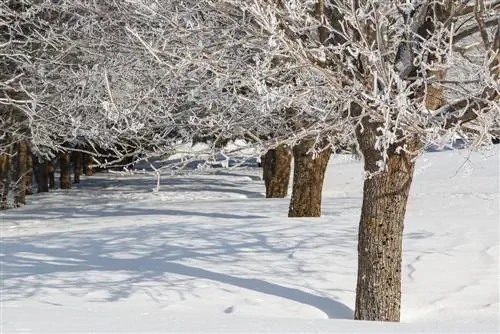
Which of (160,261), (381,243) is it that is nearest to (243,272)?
(160,261)

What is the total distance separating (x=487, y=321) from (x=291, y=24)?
3273 millimetres

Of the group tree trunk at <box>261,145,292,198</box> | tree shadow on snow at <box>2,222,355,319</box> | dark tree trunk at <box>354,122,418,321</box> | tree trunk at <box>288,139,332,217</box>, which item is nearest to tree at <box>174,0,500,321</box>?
dark tree trunk at <box>354,122,418,321</box>

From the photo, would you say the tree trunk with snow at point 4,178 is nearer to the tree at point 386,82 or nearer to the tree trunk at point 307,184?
the tree trunk at point 307,184

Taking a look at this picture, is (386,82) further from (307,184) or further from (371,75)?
(307,184)

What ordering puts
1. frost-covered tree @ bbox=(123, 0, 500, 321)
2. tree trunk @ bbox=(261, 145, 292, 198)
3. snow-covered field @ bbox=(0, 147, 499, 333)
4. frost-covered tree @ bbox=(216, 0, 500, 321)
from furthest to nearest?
tree trunk @ bbox=(261, 145, 292, 198) → snow-covered field @ bbox=(0, 147, 499, 333) → frost-covered tree @ bbox=(123, 0, 500, 321) → frost-covered tree @ bbox=(216, 0, 500, 321)

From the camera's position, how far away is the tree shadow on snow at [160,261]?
8336 millimetres

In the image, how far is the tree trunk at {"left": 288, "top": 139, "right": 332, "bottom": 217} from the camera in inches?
520

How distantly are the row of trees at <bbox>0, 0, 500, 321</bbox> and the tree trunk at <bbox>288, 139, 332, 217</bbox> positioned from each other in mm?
3005

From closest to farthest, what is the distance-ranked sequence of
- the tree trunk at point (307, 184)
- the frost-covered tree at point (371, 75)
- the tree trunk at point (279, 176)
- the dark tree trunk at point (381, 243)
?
the frost-covered tree at point (371, 75), the dark tree trunk at point (381, 243), the tree trunk at point (307, 184), the tree trunk at point (279, 176)

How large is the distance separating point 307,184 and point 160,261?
440 centimetres

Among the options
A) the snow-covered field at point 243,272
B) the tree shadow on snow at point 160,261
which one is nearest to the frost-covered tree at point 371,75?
the snow-covered field at point 243,272

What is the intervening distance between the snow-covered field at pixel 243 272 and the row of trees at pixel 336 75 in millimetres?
455

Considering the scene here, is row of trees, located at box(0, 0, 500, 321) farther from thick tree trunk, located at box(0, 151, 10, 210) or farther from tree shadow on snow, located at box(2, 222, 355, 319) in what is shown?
thick tree trunk, located at box(0, 151, 10, 210)

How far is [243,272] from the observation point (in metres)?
8.88
